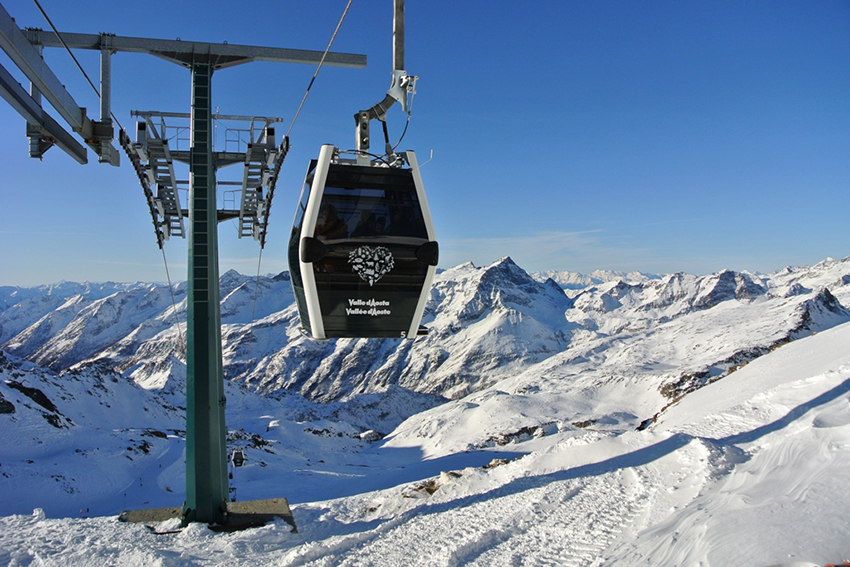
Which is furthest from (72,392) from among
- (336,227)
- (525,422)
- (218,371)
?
(336,227)

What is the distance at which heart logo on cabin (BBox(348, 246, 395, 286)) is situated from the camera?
8.42m

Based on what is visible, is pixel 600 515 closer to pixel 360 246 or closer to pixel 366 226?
pixel 360 246

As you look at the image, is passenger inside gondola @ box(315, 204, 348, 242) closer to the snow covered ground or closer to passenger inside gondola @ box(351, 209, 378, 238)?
passenger inside gondola @ box(351, 209, 378, 238)

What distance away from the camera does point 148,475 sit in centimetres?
4166

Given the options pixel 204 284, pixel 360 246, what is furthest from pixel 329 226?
pixel 204 284

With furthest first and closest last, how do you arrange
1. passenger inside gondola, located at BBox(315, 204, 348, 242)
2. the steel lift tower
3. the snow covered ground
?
the steel lift tower
the snow covered ground
passenger inside gondola, located at BBox(315, 204, 348, 242)

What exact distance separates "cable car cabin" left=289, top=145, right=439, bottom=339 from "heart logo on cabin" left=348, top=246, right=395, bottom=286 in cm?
2

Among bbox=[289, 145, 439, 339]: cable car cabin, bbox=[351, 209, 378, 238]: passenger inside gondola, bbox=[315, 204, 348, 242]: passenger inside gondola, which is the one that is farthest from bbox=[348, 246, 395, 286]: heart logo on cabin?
bbox=[315, 204, 348, 242]: passenger inside gondola

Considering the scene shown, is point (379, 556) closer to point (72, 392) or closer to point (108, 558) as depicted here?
point (108, 558)

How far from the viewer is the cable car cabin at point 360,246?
8.26m

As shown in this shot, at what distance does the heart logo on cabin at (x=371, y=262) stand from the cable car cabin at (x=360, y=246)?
2 centimetres

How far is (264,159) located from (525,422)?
8147 centimetres

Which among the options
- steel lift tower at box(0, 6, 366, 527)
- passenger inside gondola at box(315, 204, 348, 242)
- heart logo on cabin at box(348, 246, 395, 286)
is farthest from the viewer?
steel lift tower at box(0, 6, 366, 527)

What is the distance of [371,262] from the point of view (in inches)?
335
